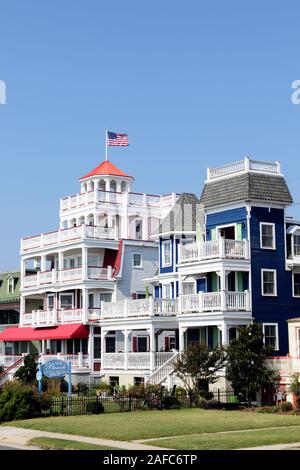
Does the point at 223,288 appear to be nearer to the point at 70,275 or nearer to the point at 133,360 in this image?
the point at 133,360

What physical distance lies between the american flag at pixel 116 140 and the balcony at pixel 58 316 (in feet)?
47.5

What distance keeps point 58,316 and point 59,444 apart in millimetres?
38603

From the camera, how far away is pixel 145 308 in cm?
5381

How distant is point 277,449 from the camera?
81.5ft

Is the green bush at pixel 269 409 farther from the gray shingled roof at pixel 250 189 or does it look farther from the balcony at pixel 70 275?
the balcony at pixel 70 275

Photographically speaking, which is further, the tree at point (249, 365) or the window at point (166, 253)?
the window at point (166, 253)

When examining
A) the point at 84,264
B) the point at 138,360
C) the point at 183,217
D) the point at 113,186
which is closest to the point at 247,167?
the point at 183,217

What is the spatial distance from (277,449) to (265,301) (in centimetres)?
2516

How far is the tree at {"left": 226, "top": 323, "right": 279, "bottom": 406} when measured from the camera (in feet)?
142

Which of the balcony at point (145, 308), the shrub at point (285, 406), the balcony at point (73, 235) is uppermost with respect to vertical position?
the balcony at point (73, 235)

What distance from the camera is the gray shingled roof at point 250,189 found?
4966cm

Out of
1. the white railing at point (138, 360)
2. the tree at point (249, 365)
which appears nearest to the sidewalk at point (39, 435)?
the tree at point (249, 365)

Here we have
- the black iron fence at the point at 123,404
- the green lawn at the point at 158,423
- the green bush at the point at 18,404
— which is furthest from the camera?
the black iron fence at the point at 123,404

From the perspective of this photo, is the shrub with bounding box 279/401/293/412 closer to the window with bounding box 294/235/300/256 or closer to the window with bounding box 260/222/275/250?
the window with bounding box 260/222/275/250
